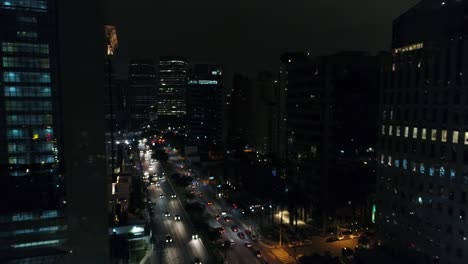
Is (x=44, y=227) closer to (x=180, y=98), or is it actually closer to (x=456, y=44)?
(x=456, y=44)

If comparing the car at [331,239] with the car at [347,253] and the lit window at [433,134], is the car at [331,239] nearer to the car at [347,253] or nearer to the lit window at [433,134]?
the car at [347,253]

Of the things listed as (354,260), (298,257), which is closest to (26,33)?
(298,257)

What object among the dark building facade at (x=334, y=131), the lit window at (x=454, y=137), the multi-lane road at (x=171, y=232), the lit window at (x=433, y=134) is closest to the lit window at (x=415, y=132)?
the lit window at (x=433, y=134)

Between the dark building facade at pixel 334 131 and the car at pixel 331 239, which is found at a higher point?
the dark building facade at pixel 334 131

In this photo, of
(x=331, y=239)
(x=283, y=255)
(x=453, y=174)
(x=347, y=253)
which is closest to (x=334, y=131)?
(x=331, y=239)

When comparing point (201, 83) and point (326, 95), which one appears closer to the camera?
point (326, 95)

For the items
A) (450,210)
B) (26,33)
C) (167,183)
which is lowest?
(167,183)

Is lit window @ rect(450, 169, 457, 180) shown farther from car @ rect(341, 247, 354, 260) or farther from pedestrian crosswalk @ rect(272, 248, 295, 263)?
pedestrian crosswalk @ rect(272, 248, 295, 263)
